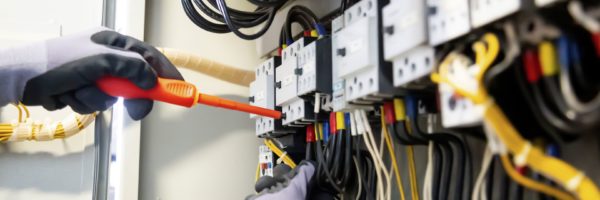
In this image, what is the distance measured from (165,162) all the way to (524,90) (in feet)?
3.41

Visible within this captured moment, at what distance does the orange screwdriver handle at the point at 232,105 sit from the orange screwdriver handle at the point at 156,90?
0.03 m

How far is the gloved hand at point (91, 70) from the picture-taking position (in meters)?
0.90

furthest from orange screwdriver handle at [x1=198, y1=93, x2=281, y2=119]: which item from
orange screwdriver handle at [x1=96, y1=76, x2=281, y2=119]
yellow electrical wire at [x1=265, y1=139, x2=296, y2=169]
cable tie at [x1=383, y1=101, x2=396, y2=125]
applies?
cable tie at [x1=383, y1=101, x2=396, y2=125]

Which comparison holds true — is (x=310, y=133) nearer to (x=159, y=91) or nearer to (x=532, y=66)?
(x=159, y=91)

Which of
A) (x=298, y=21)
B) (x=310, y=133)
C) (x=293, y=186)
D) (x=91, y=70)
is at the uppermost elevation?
(x=298, y=21)

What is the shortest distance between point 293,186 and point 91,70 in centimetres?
43

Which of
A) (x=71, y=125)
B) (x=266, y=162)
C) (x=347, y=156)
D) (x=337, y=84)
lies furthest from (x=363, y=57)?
(x=71, y=125)

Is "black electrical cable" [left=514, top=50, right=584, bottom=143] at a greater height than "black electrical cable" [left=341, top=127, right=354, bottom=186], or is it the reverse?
"black electrical cable" [left=514, top=50, right=584, bottom=143]

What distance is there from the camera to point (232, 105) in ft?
3.53

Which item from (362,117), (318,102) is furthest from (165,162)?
(362,117)

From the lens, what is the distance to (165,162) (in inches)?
55.6

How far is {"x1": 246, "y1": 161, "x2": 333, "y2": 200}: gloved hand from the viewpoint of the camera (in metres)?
1.00

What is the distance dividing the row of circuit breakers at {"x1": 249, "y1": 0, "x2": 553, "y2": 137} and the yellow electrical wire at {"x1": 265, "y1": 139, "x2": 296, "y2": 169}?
0.15 feet

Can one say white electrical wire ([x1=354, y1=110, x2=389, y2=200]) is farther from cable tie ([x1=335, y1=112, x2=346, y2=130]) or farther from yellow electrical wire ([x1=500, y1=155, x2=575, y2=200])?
yellow electrical wire ([x1=500, y1=155, x2=575, y2=200])
